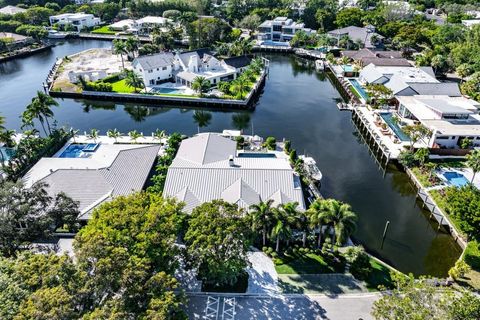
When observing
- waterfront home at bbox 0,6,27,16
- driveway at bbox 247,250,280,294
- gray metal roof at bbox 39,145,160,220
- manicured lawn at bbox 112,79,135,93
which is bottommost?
driveway at bbox 247,250,280,294

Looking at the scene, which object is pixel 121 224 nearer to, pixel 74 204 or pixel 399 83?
pixel 74 204

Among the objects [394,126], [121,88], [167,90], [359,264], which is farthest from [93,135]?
[394,126]

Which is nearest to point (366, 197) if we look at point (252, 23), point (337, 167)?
point (337, 167)

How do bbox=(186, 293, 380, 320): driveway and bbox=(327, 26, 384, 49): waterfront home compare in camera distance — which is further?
bbox=(327, 26, 384, 49): waterfront home

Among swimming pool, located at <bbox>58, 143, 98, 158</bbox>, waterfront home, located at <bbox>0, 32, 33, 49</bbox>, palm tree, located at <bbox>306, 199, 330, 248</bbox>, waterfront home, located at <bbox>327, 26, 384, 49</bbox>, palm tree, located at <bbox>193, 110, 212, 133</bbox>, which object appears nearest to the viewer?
palm tree, located at <bbox>306, 199, 330, 248</bbox>

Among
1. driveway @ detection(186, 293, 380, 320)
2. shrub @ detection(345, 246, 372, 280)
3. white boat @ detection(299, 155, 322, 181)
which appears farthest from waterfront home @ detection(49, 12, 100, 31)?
shrub @ detection(345, 246, 372, 280)

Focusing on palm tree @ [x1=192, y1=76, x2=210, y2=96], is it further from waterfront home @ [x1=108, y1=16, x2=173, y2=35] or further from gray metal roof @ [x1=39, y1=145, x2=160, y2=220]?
waterfront home @ [x1=108, y1=16, x2=173, y2=35]

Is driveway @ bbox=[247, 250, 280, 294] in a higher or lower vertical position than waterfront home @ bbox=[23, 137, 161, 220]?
lower

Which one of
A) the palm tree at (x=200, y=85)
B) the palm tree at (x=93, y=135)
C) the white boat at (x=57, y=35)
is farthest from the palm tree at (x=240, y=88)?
the white boat at (x=57, y=35)

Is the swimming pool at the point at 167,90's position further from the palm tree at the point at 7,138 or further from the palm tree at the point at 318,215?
the palm tree at the point at 318,215
